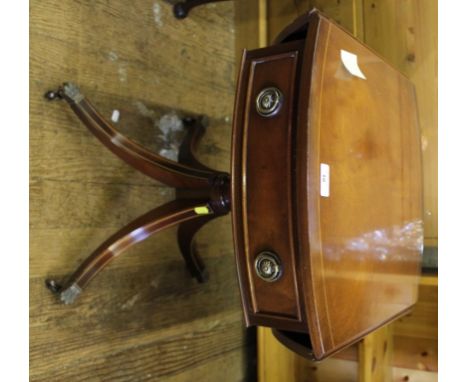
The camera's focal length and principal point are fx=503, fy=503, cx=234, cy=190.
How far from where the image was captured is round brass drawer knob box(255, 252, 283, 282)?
763 millimetres

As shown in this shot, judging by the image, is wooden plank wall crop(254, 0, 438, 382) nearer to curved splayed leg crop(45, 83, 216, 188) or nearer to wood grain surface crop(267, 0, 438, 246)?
wood grain surface crop(267, 0, 438, 246)

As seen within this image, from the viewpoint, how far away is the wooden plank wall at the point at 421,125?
52.1 inches

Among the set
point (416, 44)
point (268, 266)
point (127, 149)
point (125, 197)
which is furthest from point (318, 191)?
point (416, 44)

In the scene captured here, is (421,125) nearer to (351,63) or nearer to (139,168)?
(351,63)

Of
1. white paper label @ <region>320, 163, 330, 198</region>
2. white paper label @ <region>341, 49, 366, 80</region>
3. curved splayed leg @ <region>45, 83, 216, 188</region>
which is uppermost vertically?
white paper label @ <region>341, 49, 366, 80</region>

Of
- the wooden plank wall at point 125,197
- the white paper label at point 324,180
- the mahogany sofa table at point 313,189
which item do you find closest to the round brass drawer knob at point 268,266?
the mahogany sofa table at point 313,189

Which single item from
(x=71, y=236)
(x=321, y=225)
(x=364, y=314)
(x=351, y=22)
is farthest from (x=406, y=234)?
(x=71, y=236)

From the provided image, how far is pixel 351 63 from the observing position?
0.86 metres

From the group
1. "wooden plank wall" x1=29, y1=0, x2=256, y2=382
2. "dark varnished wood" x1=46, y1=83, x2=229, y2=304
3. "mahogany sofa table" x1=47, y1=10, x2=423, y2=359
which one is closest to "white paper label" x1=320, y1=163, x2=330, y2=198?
"mahogany sofa table" x1=47, y1=10, x2=423, y2=359

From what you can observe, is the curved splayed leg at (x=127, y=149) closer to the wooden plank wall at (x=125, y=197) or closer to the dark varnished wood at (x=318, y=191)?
the wooden plank wall at (x=125, y=197)

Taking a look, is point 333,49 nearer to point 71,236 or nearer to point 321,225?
point 321,225

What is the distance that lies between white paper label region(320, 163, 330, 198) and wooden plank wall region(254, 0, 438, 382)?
66 centimetres

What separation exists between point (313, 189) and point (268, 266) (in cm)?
14
